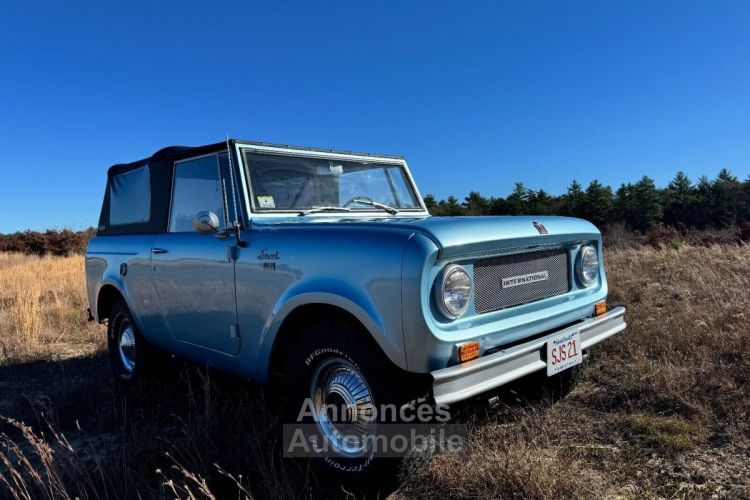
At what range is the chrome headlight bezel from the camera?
2.27 m

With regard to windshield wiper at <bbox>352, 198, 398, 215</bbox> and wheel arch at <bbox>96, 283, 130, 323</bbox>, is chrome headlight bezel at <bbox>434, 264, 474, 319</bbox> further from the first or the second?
wheel arch at <bbox>96, 283, 130, 323</bbox>

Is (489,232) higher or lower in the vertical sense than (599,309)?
higher

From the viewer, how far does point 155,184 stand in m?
4.30

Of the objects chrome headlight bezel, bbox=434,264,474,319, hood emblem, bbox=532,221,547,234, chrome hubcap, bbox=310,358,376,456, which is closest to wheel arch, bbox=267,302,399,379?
chrome hubcap, bbox=310,358,376,456

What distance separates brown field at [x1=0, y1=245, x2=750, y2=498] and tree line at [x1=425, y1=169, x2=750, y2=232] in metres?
22.0

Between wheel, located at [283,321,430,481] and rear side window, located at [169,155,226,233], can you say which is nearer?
wheel, located at [283,321,430,481]

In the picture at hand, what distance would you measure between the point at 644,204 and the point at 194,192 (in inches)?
1115

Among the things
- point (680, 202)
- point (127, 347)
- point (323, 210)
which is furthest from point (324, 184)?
point (680, 202)

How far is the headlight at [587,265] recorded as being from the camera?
325cm

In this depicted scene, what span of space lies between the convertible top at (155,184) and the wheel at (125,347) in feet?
2.47

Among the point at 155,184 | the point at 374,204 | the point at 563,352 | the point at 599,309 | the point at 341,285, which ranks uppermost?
the point at 155,184

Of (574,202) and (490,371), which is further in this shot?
(574,202)

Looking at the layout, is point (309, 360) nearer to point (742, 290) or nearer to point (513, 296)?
point (513, 296)

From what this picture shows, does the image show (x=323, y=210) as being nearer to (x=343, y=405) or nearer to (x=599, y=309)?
(x=343, y=405)
